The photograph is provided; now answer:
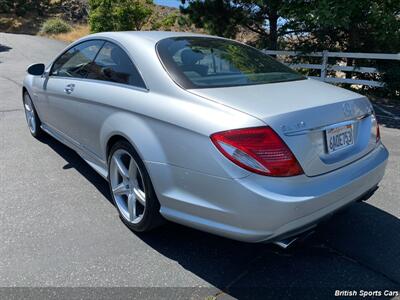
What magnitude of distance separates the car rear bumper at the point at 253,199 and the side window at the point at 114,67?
84 centimetres

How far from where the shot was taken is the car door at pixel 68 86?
4012 millimetres

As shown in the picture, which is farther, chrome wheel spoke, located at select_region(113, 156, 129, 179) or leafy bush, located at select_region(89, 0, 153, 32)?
leafy bush, located at select_region(89, 0, 153, 32)

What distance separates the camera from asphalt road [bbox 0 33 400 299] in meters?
2.72

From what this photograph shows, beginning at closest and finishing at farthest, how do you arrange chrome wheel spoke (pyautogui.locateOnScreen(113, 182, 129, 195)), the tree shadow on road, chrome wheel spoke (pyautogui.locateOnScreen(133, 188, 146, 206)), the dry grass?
chrome wheel spoke (pyautogui.locateOnScreen(133, 188, 146, 206)), chrome wheel spoke (pyautogui.locateOnScreen(113, 182, 129, 195)), the tree shadow on road, the dry grass

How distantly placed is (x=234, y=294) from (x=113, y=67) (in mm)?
2150

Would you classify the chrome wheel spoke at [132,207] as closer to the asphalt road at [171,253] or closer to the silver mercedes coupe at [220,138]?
the silver mercedes coupe at [220,138]

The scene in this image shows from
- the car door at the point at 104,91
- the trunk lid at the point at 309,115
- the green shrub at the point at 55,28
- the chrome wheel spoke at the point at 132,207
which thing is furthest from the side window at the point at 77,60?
the green shrub at the point at 55,28

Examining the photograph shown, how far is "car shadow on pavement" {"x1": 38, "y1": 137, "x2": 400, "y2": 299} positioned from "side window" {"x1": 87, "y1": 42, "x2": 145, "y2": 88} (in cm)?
124

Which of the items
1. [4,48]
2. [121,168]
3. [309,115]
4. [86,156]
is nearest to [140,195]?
[121,168]

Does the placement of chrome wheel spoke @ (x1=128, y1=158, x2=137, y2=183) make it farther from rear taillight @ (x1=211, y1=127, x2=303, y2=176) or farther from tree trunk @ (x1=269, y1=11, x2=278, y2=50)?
tree trunk @ (x1=269, y1=11, x2=278, y2=50)

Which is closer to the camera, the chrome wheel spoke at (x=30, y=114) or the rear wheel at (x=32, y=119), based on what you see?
the rear wheel at (x=32, y=119)

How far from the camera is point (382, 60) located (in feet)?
32.8

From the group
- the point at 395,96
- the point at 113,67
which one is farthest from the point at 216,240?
the point at 395,96

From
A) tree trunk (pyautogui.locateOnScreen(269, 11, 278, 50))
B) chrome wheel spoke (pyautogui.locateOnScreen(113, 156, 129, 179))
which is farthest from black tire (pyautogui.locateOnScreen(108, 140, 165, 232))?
tree trunk (pyautogui.locateOnScreen(269, 11, 278, 50))
